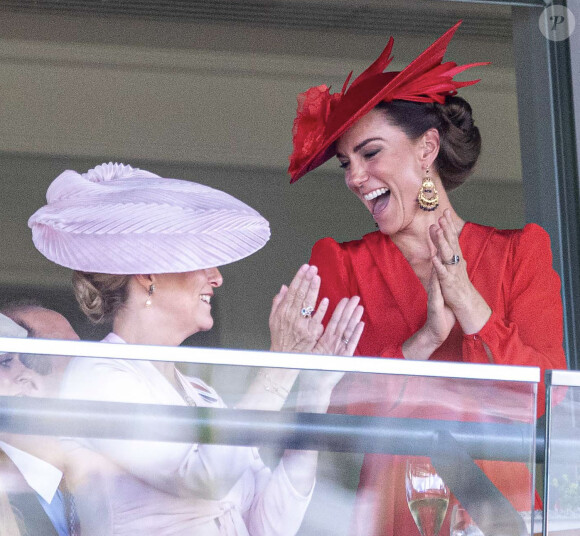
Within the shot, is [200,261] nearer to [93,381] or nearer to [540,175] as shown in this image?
[540,175]

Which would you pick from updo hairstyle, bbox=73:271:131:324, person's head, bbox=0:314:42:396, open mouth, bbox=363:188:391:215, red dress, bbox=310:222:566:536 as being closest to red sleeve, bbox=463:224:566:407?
red dress, bbox=310:222:566:536

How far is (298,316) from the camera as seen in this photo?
1894mm

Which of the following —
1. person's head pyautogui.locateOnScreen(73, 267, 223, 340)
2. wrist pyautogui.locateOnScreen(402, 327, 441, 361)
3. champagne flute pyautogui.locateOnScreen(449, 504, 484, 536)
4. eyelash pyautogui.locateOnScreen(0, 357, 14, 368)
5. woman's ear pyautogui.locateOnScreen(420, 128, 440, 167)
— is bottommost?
champagne flute pyautogui.locateOnScreen(449, 504, 484, 536)

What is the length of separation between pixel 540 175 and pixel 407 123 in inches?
14.7

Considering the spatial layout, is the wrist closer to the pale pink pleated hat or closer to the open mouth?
the open mouth

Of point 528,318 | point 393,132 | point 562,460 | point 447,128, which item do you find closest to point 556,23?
point 447,128

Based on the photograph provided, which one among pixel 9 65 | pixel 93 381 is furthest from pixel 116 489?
pixel 9 65

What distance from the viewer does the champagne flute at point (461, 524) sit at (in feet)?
2.31

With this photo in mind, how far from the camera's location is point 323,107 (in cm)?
201

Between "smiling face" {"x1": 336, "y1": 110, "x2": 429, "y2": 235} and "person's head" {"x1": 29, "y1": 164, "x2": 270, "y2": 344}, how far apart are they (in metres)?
0.25

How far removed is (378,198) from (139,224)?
565 mm

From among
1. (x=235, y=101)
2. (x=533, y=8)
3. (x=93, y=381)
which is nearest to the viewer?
(x=93, y=381)

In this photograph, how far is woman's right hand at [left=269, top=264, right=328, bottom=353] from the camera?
1.86 metres

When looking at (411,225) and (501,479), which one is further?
(411,225)
